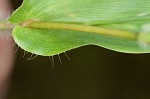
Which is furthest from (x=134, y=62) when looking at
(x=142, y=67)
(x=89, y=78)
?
(x=89, y=78)

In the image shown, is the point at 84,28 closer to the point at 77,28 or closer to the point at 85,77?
the point at 77,28

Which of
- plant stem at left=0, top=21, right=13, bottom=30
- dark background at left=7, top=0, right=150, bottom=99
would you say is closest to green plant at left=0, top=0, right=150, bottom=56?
plant stem at left=0, top=21, right=13, bottom=30

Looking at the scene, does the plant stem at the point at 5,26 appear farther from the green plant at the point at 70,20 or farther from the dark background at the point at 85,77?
the dark background at the point at 85,77

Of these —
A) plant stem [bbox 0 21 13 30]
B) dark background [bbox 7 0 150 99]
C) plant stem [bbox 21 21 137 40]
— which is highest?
plant stem [bbox 0 21 13 30]

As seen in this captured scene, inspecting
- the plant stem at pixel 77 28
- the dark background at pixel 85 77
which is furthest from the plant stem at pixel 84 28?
the dark background at pixel 85 77

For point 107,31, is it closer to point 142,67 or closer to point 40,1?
point 40,1

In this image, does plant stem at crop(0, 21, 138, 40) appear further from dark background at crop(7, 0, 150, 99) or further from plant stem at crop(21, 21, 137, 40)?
dark background at crop(7, 0, 150, 99)

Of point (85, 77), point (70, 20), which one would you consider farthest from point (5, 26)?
point (85, 77)
